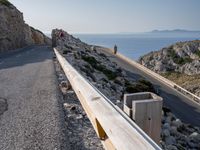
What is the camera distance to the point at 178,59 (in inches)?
2571

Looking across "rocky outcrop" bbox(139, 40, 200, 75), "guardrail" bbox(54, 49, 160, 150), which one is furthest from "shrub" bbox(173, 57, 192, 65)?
"guardrail" bbox(54, 49, 160, 150)

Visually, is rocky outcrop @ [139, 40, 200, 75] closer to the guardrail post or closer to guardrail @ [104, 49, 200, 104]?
guardrail @ [104, 49, 200, 104]

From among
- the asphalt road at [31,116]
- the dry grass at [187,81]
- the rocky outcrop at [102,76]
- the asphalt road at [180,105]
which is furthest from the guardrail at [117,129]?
the dry grass at [187,81]

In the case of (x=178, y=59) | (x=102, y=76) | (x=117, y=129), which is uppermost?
(x=117, y=129)

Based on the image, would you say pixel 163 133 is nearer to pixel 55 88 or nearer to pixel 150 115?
pixel 55 88

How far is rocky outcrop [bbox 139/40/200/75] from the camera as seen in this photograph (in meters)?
61.0

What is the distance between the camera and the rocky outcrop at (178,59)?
61.0m

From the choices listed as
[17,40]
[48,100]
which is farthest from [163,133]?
[17,40]

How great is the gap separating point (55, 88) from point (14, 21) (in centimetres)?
2829

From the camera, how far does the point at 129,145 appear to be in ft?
8.84

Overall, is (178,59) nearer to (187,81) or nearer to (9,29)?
(187,81)

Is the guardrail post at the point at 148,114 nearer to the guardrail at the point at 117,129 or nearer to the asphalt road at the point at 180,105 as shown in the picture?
the guardrail at the point at 117,129

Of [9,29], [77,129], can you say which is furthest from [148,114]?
[9,29]

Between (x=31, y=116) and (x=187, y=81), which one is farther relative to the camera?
(x=187, y=81)
